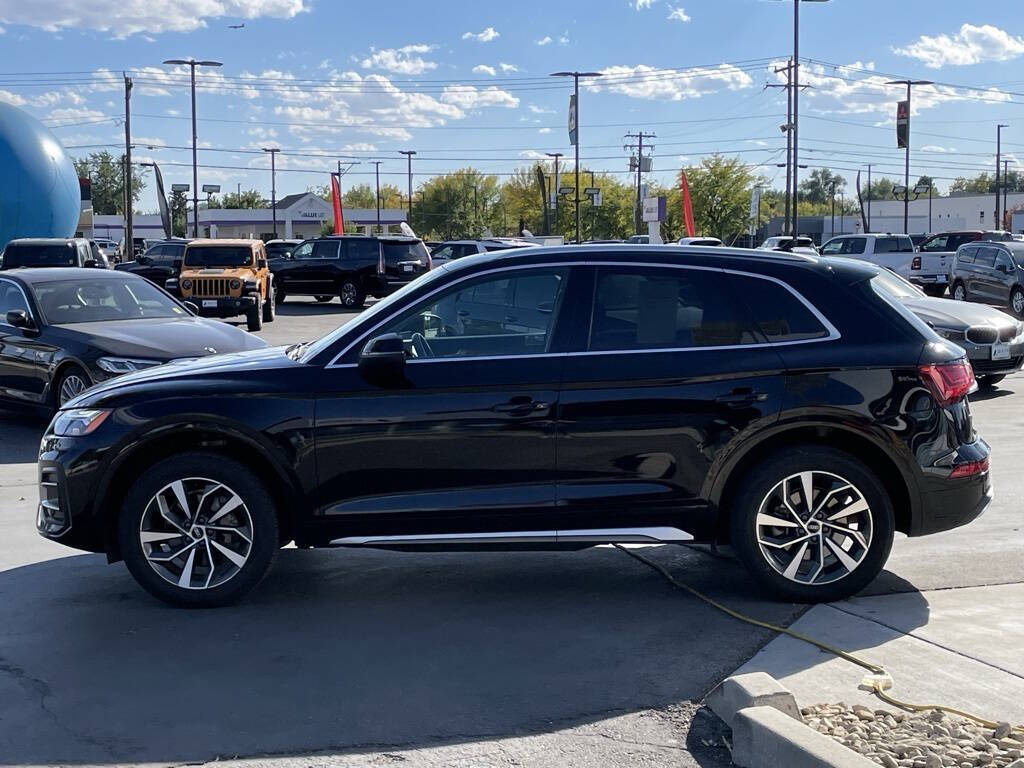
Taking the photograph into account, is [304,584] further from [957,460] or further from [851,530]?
[957,460]

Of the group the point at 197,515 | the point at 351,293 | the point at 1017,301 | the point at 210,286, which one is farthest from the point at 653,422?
the point at 351,293

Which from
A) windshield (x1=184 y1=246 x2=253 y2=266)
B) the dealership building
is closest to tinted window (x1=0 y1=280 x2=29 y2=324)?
windshield (x1=184 y1=246 x2=253 y2=266)

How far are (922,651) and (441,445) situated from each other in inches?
94.8

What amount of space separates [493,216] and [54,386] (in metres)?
106

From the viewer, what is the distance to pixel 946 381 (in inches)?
234

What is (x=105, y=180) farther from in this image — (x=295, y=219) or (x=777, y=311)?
(x=777, y=311)

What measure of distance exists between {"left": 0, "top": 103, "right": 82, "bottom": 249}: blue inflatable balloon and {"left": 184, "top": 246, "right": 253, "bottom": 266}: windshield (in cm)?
1432

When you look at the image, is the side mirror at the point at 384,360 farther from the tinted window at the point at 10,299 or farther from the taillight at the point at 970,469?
the tinted window at the point at 10,299

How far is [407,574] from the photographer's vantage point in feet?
22.0

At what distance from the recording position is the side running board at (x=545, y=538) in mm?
5863

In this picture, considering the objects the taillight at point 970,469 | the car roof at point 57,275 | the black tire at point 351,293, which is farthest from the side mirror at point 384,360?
the black tire at point 351,293

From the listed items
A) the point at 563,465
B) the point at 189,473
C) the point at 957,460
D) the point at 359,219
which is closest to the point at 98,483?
the point at 189,473

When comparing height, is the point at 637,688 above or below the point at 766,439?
below

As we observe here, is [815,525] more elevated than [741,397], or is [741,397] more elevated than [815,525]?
[741,397]
